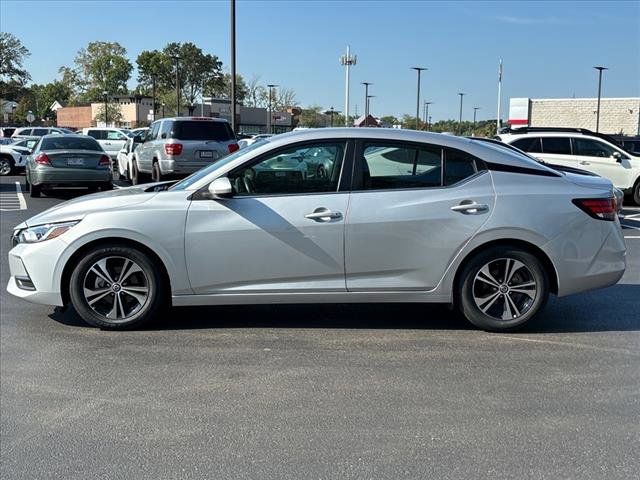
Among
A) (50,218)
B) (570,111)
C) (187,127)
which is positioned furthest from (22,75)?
(50,218)

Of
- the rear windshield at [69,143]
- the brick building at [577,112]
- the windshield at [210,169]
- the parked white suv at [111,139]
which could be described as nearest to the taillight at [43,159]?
the rear windshield at [69,143]

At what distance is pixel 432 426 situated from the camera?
3.78 meters

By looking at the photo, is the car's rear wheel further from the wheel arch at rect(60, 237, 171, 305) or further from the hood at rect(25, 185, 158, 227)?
the wheel arch at rect(60, 237, 171, 305)

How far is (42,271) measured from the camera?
540cm

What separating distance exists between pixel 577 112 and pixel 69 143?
196ft

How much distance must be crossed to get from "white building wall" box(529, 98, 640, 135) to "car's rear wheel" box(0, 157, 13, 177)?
5297 cm

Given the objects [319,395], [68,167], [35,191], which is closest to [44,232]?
[319,395]

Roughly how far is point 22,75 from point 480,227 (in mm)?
95827

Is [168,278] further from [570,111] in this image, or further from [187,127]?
[570,111]

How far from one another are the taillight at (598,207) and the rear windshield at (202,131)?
40.0 ft

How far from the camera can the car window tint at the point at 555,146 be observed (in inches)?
619

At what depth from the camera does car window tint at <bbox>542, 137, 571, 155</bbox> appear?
1573 centimetres

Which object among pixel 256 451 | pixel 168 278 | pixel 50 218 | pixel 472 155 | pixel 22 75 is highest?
pixel 22 75

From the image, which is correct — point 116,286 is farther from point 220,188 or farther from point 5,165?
point 5,165
